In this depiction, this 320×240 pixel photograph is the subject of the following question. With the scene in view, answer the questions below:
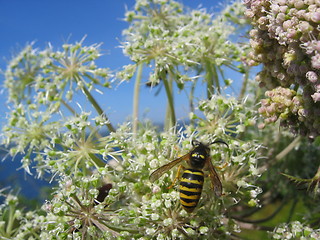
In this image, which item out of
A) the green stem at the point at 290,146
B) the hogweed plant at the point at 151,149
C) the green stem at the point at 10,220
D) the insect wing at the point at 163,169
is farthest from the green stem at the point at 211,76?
the green stem at the point at 10,220

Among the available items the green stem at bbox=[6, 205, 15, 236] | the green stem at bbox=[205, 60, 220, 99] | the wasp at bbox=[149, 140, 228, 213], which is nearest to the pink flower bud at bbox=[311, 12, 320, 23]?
the wasp at bbox=[149, 140, 228, 213]

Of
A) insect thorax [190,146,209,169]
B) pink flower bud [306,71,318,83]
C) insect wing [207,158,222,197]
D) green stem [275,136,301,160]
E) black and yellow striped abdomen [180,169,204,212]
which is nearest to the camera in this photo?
pink flower bud [306,71,318,83]

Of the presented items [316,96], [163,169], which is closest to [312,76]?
[316,96]

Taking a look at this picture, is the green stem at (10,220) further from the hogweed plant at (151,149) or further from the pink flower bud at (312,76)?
the pink flower bud at (312,76)

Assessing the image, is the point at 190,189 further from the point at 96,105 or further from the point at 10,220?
the point at 10,220

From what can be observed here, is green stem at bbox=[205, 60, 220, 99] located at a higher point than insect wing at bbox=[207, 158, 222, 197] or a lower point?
higher

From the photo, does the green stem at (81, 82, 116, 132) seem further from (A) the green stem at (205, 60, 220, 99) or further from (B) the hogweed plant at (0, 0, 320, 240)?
(A) the green stem at (205, 60, 220, 99)
